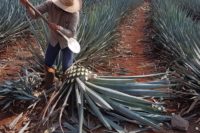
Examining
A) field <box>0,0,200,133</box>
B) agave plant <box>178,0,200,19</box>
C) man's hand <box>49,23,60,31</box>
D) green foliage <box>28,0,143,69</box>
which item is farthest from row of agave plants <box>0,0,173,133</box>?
agave plant <box>178,0,200,19</box>

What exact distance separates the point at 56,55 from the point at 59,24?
14.4 inches

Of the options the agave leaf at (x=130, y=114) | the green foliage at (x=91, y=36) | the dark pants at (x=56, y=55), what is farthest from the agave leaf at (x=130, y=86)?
the green foliage at (x=91, y=36)

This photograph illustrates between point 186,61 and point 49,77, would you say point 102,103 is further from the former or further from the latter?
point 186,61

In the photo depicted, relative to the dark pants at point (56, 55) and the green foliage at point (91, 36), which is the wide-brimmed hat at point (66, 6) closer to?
the dark pants at point (56, 55)

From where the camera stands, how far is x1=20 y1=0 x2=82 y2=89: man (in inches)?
143

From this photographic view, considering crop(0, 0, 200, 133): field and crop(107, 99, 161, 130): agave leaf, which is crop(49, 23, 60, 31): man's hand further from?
crop(107, 99, 161, 130): agave leaf

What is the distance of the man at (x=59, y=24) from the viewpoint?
11.9 feet

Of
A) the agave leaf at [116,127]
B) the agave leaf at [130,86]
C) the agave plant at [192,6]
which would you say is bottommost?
the agave leaf at [116,127]

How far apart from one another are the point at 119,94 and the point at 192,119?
2.57 ft

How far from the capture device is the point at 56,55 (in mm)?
3943

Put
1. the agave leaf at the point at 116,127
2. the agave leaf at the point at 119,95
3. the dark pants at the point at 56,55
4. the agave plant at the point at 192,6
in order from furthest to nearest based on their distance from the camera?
the agave plant at the point at 192,6, the dark pants at the point at 56,55, the agave leaf at the point at 119,95, the agave leaf at the point at 116,127

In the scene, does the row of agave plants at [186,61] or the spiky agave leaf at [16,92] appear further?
the row of agave plants at [186,61]

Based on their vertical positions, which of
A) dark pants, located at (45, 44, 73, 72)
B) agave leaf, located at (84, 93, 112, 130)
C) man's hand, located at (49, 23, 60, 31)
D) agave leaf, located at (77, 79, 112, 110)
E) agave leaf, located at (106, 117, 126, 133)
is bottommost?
agave leaf, located at (106, 117, 126, 133)

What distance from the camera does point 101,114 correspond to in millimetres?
3389
